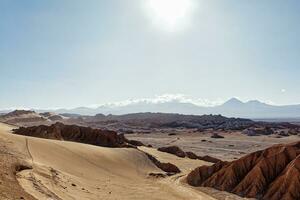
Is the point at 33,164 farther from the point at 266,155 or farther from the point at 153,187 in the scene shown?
the point at 266,155

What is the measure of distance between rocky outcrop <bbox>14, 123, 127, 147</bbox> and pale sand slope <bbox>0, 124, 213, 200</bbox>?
7.74 m

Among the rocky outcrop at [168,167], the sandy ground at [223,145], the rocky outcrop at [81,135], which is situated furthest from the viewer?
the sandy ground at [223,145]

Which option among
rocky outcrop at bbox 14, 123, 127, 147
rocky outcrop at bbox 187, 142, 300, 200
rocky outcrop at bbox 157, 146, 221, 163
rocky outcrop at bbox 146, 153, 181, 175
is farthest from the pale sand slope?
rocky outcrop at bbox 157, 146, 221, 163

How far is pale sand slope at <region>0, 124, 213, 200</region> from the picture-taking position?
21.8m

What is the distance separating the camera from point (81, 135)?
50.7 m

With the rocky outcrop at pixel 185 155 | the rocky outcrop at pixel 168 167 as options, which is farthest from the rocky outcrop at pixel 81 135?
the rocky outcrop at pixel 168 167

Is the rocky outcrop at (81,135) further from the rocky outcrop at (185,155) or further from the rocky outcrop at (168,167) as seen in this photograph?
the rocky outcrop at (168,167)

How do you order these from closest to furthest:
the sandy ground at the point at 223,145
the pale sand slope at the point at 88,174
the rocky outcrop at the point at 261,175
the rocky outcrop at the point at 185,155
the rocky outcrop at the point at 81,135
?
the pale sand slope at the point at 88,174 → the rocky outcrop at the point at 261,175 → the rocky outcrop at the point at 81,135 → the rocky outcrop at the point at 185,155 → the sandy ground at the point at 223,145

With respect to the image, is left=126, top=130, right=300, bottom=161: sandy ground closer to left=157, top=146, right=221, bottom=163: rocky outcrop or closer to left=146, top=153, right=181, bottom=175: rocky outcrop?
left=157, top=146, right=221, bottom=163: rocky outcrop

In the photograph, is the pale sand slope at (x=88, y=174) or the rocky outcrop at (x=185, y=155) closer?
the pale sand slope at (x=88, y=174)

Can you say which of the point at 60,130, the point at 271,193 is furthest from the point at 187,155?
the point at 271,193

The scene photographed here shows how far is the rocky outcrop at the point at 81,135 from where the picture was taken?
160ft

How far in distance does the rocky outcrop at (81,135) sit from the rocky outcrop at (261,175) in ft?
59.7

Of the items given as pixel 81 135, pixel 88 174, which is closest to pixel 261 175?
pixel 88 174
